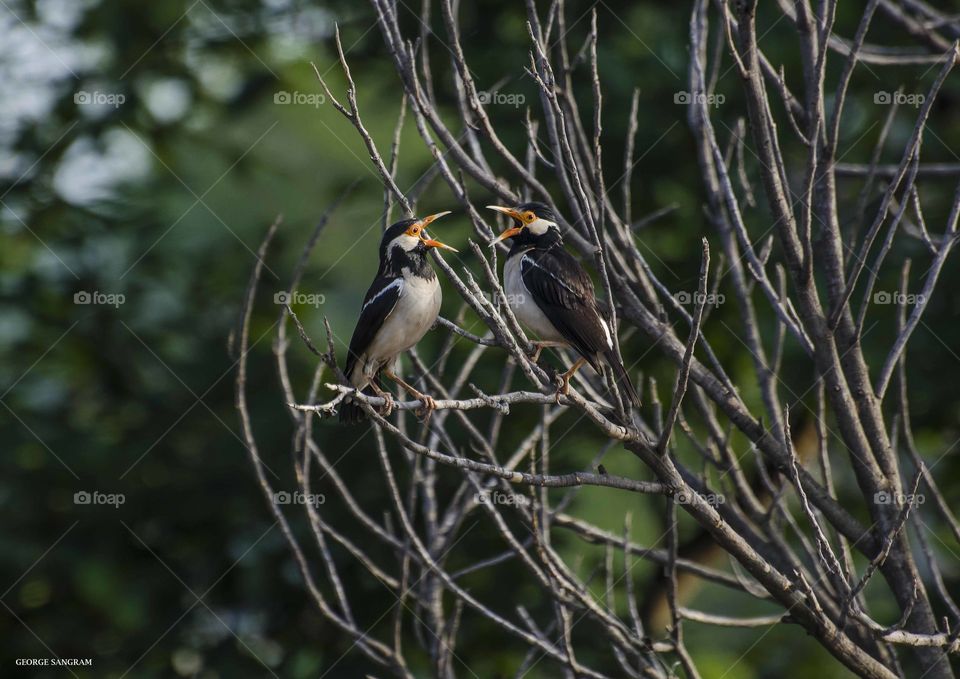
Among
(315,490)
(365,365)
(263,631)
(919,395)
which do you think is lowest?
(263,631)

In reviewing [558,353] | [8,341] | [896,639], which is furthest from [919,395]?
[8,341]

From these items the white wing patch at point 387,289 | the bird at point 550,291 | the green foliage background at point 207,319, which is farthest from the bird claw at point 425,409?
the green foliage background at point 207,319

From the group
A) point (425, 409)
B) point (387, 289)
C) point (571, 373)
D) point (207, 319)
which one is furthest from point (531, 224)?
point (207, 319)

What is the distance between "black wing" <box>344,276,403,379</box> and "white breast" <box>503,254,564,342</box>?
491mm

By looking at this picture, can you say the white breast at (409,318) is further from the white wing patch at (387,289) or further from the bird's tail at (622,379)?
the bird's tail at (622,379)

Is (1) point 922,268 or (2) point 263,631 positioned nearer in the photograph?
(1) point 922,268

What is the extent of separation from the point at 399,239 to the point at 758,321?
2458mm

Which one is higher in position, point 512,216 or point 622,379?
point 512,216

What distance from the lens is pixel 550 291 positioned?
464 cm

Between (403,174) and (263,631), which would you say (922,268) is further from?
(263,631)

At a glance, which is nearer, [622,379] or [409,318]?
[622,379]

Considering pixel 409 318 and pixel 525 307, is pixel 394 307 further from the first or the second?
pixel 525 307

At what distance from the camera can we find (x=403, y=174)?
22.7 feet

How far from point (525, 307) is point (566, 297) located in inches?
7.9
